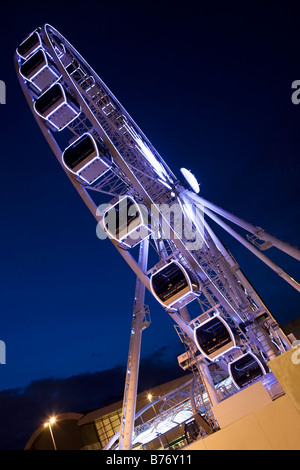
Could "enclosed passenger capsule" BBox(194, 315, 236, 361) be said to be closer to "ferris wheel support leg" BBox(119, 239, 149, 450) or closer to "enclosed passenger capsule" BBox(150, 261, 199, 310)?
"enclosed passenger capsule" BBox(150, 261, 199, 310)

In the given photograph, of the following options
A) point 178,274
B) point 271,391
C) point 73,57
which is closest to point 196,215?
point 178,274

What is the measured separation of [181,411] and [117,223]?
12191mm

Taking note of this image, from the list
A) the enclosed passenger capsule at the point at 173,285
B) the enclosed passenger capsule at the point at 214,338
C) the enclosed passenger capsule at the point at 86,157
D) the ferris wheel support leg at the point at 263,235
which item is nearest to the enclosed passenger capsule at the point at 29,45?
the enclosed passenger capsule at the point at 86,157

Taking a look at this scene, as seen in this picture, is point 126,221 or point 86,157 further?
point 86,157

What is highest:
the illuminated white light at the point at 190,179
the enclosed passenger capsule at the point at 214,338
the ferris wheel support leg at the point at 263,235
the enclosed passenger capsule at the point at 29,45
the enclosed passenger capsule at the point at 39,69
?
the enclosed passenger capsule at the point at 29,45

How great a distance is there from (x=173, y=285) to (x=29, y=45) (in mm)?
14763

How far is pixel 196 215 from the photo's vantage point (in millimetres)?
19891

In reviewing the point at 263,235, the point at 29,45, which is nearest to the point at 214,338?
the point at 263,235

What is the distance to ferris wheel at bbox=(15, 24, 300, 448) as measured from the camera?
1438cm

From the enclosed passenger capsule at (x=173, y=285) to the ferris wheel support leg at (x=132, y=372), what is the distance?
1.79 meters

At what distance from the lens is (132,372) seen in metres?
14.6

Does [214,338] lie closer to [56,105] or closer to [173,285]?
[173,285]

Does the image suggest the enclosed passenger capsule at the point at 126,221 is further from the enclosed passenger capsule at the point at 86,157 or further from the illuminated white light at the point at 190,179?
the illuminated white light at the point at 190,179

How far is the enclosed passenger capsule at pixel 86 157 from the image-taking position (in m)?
14.9
